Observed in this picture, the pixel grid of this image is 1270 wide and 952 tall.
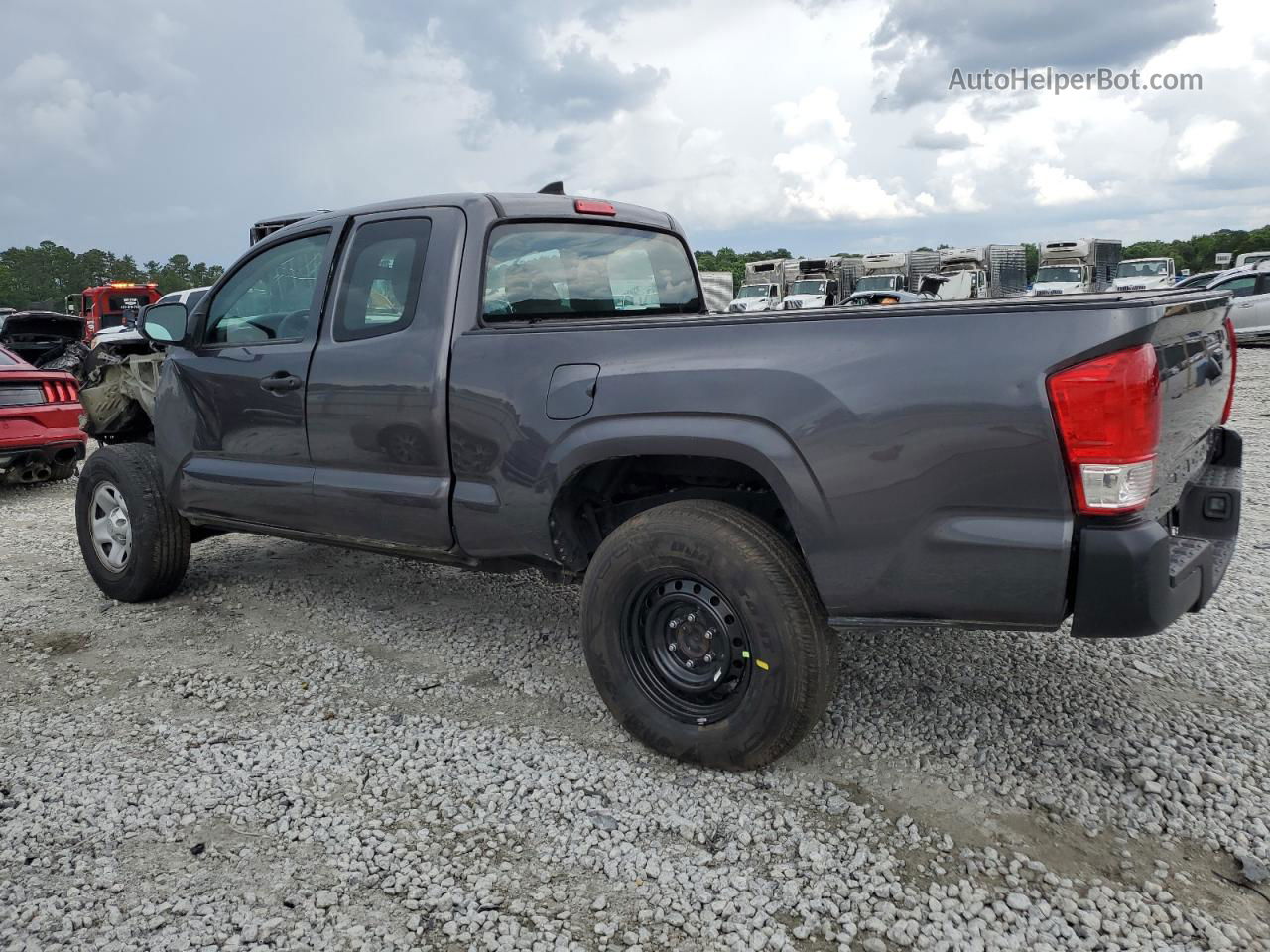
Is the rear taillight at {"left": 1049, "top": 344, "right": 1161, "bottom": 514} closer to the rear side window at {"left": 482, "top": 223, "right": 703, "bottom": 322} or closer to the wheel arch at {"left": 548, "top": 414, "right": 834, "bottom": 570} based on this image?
the wheel arch at {"left": 548, "top": 414, "right": 834, "bottom": 570}

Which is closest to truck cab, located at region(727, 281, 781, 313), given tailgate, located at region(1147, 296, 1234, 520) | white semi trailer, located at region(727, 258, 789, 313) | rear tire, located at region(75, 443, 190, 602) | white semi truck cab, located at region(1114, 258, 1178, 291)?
white semi trailer, located at region(727, 258, 789, 313)

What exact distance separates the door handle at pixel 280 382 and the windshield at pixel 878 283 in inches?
1225

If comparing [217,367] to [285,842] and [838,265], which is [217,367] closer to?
[285,842]

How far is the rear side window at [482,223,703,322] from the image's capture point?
3.63 meters

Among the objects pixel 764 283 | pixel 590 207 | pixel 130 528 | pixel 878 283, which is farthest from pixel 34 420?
pixel 764 283

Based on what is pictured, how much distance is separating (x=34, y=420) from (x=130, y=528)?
431 cm

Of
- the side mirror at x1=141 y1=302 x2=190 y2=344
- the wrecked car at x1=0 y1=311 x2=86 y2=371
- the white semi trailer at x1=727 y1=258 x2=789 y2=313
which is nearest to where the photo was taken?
the side mirror at x1=141 y1=302 x2=190 y2=344

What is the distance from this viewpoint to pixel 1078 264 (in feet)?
104

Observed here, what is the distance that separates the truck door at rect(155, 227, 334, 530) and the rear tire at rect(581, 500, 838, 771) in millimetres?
1653

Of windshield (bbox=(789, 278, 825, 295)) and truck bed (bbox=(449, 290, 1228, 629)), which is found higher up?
truck bed (bbox=(449, 290, 1228, 629))

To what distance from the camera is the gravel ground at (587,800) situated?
7.51 ft

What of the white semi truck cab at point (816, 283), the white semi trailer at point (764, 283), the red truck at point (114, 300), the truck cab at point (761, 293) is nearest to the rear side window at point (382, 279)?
the red truck at point (114, 300)

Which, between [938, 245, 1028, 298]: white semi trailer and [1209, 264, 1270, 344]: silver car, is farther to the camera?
[938, 245, 1028, 298]: white semi trailer

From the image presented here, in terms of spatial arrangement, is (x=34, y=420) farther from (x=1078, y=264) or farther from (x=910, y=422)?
(x=1078, y=264)
